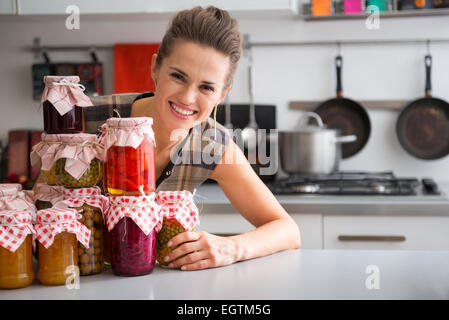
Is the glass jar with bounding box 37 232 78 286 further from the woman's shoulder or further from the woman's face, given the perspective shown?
the woman's shoulder

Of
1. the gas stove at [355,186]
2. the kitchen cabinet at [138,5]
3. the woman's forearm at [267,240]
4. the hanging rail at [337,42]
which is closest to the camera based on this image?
the woman's forearm at [267,240]

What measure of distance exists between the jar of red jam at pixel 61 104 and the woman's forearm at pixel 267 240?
382 millimetres

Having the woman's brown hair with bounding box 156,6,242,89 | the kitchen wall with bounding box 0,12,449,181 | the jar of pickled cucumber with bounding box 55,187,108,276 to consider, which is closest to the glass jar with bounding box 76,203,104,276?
the jar of pickled cucumber with bounding box 55,187,108,276

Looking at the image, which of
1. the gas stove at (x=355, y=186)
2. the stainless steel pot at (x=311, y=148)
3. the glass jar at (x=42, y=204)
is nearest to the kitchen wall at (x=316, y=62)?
the stainless steel pot at (x=311, y=148)

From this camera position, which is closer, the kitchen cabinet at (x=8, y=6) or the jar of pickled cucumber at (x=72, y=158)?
the jar of pickled cucumber at (x=72, y=158)

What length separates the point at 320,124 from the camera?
8.16ft

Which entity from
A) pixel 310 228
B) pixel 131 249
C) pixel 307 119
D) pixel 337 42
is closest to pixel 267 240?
pixel 131 249

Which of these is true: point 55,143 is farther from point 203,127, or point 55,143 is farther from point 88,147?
point 203,127

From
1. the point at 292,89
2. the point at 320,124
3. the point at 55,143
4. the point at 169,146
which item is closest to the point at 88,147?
the point at 55,143

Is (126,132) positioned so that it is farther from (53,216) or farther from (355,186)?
(355,186)

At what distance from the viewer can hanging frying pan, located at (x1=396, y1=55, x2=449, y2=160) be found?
261 cm

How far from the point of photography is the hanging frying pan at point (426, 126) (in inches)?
103

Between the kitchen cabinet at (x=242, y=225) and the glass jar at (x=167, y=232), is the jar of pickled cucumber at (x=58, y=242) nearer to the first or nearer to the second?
the glass jar at (x=167, y=232)

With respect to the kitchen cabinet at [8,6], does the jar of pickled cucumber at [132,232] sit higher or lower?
lower
